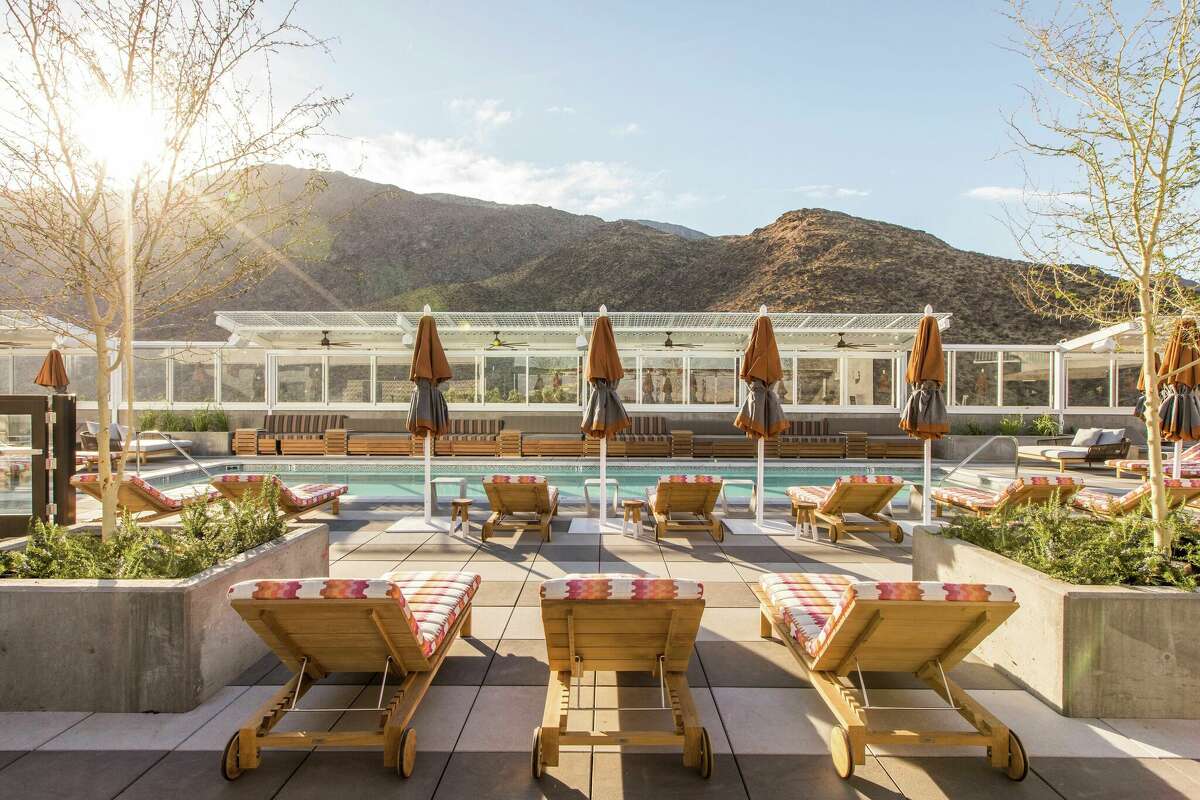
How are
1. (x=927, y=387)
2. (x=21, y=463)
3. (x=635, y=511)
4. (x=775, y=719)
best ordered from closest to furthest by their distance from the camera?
(x=775, y=719), (x=21, y=463), (x=635, y=511), (x=927, y=387)

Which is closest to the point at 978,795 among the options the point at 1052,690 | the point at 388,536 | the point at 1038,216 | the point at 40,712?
the point at 1052,690

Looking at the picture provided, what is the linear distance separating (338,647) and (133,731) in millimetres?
942

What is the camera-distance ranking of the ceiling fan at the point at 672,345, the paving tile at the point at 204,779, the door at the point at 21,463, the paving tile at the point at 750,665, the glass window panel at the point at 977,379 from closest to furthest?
1. the paving tile at the point at 204,779
2. the paving tile at the point at 750,665
3. the door at the point at 21,463
4. the ceiling fan at the point at 672,345
5. the glass window panel at the point at 977,379

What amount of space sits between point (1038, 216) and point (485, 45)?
884cm

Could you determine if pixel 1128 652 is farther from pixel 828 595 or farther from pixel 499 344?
pixel 499 344

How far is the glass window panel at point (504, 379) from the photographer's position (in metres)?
15.3

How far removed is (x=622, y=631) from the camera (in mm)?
2305

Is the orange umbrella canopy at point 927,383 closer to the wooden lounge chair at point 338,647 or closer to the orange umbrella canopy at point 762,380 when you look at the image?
the orange umbrella canopy at point 762,380

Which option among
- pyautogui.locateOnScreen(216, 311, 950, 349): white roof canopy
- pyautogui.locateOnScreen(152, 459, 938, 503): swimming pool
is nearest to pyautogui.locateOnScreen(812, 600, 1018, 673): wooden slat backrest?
pyautogui.locateOnScreen(152, 459, 938, 503): swimming pool

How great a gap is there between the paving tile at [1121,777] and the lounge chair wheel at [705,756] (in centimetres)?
121

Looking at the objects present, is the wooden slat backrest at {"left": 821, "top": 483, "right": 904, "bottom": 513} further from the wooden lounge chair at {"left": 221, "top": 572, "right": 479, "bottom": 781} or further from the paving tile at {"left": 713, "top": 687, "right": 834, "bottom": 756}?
the wooden lounge chair at {"left": 221, "top": 572, "right": 479, "bottom": 781}

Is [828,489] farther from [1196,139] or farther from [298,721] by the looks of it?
[298,721]

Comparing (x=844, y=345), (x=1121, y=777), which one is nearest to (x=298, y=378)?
(x=844, y=345)

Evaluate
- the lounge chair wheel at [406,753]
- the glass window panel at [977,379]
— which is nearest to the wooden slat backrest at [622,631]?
the lounge chair wheel at [406,753]
